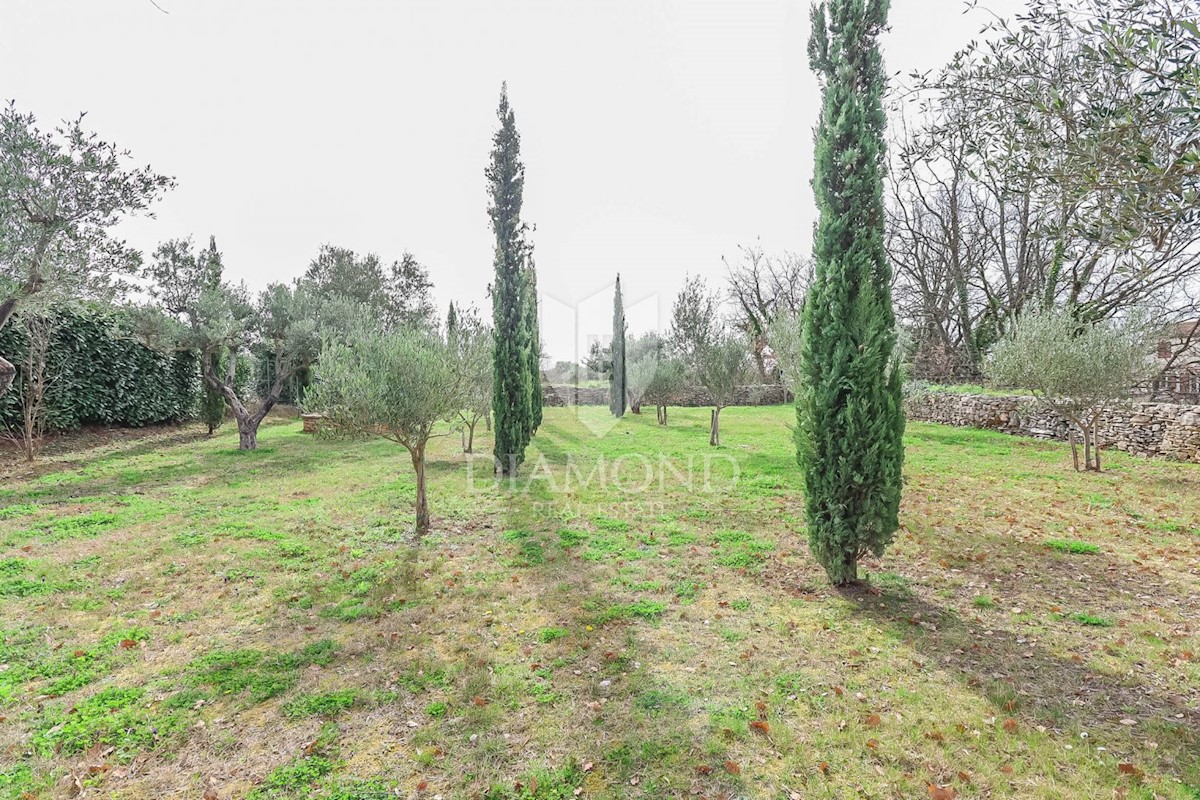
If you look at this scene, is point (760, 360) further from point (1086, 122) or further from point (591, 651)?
point (591, 651)

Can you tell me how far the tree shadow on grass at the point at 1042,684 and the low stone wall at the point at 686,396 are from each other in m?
24.1

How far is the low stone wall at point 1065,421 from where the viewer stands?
11.7 m

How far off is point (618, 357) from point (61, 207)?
19.3m

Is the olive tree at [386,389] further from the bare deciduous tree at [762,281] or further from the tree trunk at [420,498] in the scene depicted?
the bare deciduous tree at [762,281]

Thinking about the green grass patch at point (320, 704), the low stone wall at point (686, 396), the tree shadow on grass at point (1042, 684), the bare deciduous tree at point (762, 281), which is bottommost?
the tree shadow on grass at point (1042, 684)

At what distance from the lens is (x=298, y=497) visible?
938 cm

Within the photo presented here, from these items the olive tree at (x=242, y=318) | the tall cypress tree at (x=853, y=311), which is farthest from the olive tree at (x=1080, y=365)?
the olive tree at (x=242, y=318)

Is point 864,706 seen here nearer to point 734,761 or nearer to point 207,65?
point 734,761

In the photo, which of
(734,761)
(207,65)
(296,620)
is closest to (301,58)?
(207,65)

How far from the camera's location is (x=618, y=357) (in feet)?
83.6

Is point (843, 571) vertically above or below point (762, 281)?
below

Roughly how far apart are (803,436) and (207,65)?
6.07 m

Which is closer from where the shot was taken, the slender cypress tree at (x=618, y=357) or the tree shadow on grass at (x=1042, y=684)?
the tree shadow on grass at (x=1042, y=684)

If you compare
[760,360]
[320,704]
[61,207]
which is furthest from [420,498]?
[760,360]
